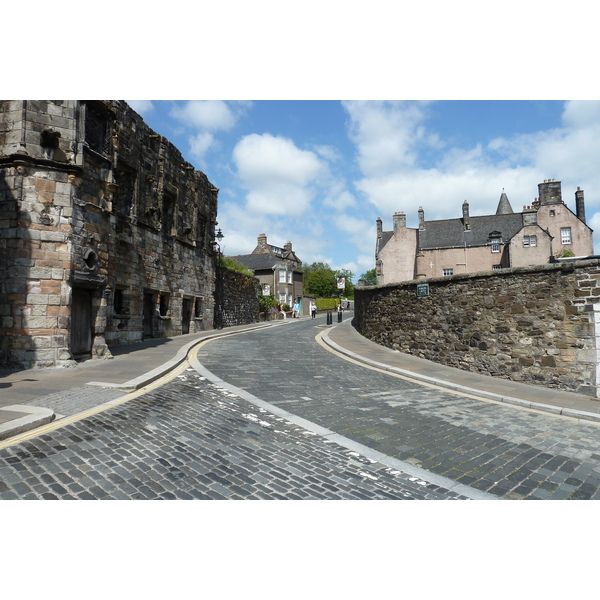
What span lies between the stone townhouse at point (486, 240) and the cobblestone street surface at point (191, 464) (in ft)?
121

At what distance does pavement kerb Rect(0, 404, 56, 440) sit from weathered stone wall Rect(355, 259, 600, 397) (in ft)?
33.9

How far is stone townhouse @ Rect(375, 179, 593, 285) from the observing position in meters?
37.7

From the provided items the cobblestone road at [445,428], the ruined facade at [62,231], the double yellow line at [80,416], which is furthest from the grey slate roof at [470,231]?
the double yellow line at [80,416]

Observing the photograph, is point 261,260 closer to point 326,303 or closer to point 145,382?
point 326,303

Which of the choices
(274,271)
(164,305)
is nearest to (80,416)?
(164,305)

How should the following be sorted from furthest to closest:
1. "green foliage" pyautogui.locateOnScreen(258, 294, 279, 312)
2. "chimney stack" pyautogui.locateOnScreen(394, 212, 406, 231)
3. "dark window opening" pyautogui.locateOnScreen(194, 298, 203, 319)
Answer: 1. "chimney stack" pyautogui.locateOnScreen(394, 212, 406, 231)
2. "green foliage" pyautogui.locateOnScreen(258, 294, 279, 312)
3. "dark window opening" pyautogui.locateOnScreen(194, 298, 203, 319)

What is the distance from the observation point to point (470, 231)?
4388cm

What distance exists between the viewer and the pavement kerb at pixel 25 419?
4727mm

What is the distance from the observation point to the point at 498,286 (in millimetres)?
10984

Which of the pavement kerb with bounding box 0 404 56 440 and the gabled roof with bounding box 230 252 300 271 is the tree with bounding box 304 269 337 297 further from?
the pavement kerb with bounding box 0 404 56 440

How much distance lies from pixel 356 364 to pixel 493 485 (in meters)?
7.88

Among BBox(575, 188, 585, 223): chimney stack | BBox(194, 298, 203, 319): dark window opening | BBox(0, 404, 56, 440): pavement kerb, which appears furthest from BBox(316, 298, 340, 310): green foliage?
BBox(0, 404, 56, 440): pavement kerb

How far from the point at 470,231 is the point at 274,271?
2365 centimetres

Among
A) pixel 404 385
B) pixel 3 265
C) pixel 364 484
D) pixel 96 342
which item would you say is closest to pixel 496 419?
pixel 404 385
